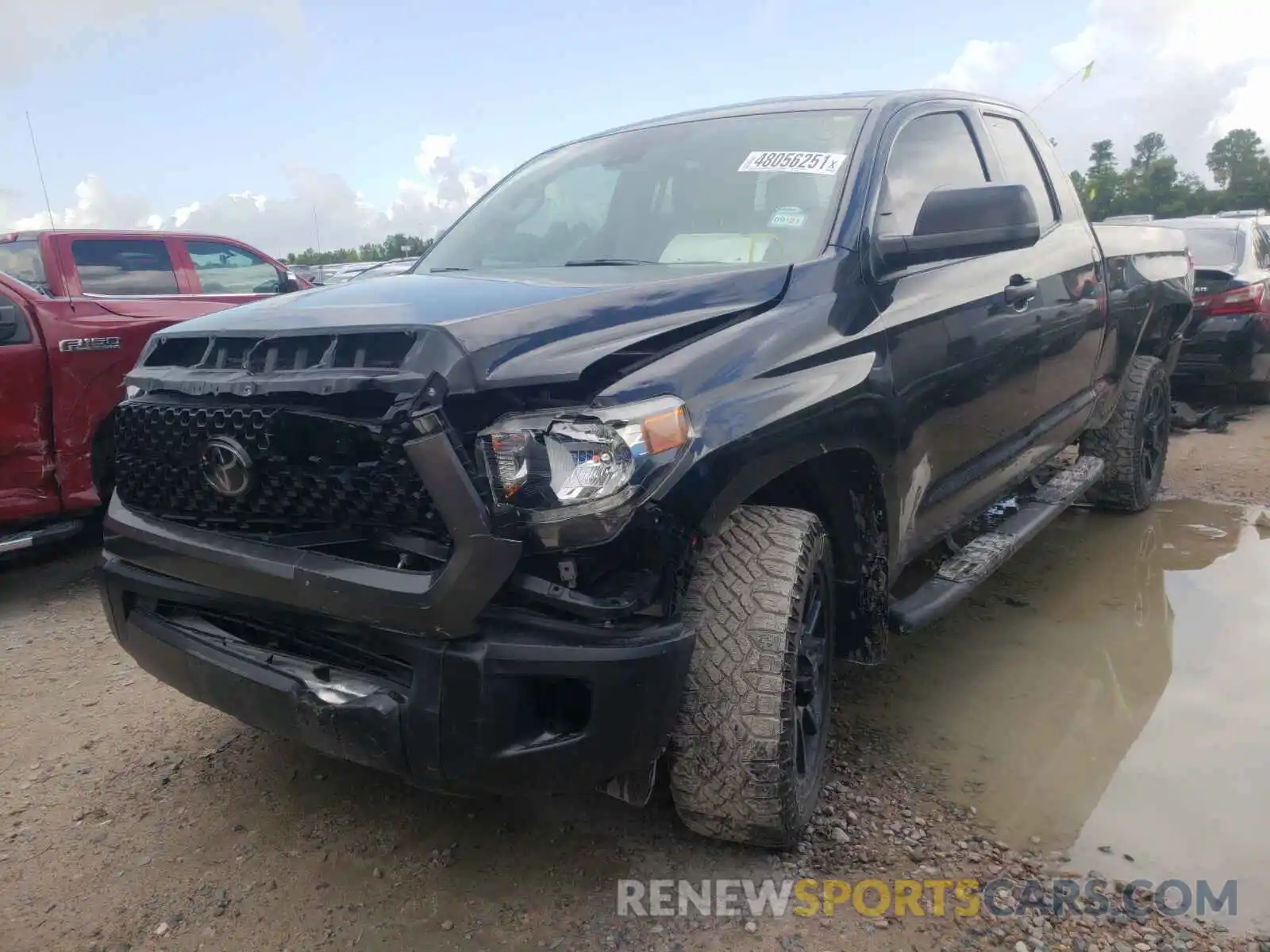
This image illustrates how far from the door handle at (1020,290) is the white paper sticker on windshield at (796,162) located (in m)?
0.90

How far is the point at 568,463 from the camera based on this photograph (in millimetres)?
1896

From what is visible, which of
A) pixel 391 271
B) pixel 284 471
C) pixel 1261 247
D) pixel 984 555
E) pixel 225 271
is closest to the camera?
pixel 284 471

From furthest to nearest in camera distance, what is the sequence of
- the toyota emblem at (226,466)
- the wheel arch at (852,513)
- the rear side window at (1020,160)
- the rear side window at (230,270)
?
the rear side window at (230,270) → the rear side window at (1020,160) → the wheel arch at (852,513) → the toyota emblem at (226,466)

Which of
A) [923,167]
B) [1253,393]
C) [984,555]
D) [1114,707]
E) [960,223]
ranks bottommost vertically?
[1253,393]

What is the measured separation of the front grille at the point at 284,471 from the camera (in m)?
1.92

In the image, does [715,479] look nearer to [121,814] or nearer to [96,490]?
[121,814]

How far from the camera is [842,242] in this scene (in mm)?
2643

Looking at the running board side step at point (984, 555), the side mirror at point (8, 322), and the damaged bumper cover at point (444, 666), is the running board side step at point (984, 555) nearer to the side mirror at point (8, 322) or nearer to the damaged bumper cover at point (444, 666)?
the damaged bumper cover at point (444, 666)

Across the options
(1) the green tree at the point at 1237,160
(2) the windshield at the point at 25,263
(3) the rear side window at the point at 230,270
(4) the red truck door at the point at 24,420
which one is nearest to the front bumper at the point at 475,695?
(4) the red truck door at the point at 24,420

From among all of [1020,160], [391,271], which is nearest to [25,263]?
[391,271]

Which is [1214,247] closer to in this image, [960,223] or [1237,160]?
[960,223]

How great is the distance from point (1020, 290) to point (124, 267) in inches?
191

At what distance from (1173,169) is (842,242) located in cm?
6248

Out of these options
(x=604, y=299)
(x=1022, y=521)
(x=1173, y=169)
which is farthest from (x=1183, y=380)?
(x=1173, y=169)
